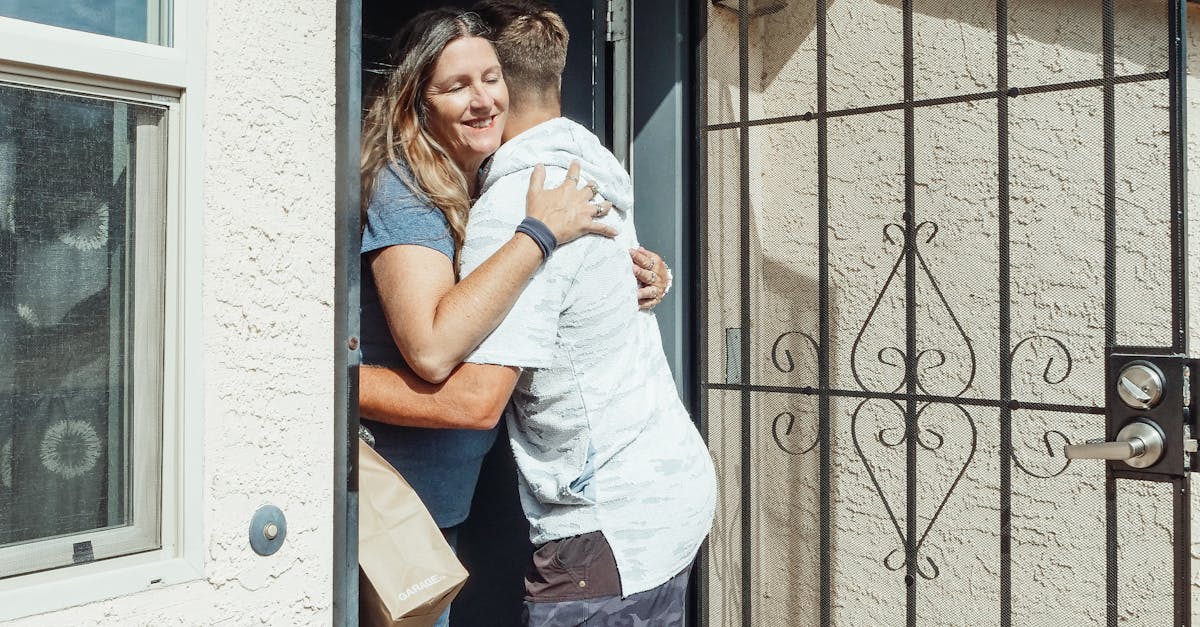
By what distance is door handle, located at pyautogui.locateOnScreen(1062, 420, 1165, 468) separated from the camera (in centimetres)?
200

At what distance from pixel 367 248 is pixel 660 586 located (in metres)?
0.83

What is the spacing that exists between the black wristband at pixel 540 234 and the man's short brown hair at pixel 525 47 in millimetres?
390

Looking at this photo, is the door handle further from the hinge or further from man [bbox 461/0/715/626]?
the hinge

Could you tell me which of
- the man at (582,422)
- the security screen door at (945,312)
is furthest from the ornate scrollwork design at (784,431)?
the man at (582,422)

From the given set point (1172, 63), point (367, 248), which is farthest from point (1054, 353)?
point (367, 248)

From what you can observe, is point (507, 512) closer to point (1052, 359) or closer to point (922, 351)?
point (922, 351)

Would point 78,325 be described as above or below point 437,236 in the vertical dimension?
below

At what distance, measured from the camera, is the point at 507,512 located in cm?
256

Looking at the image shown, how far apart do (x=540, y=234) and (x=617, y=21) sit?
1.10 m

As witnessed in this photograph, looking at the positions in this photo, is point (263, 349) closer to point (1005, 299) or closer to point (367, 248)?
point (367, 248)

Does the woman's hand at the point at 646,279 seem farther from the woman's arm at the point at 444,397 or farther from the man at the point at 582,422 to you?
the woman's arm at the point at 444,397

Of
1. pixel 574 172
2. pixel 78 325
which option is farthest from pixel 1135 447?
pixel 78 325

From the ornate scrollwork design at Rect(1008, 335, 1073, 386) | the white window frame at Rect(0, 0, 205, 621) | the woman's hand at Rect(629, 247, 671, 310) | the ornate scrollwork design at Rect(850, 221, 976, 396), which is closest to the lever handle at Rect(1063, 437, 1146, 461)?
the ornate scrollwork design at Rect(1008, 335, 1073, 386)

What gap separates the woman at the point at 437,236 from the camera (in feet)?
5.56
